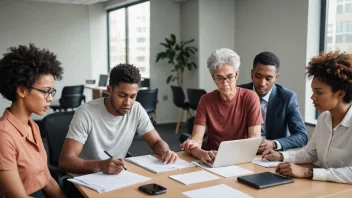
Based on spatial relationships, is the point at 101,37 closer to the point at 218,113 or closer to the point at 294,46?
the point at 294,46

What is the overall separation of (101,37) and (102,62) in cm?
63

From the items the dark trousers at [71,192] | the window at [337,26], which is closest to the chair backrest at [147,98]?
the window at [337,26]

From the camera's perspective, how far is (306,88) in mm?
4797

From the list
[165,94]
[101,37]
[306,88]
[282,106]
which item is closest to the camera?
[282,106]

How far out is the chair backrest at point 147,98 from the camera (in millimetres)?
5464

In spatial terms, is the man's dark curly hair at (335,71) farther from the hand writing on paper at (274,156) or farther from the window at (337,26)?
the window at (337,26)

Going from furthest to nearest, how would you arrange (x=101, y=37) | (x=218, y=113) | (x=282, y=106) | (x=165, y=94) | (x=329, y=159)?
(x=101, y=37)
(x=165, y=94)
(x=282, y=106)
(x=218, y=113)
(x=329, y=159)

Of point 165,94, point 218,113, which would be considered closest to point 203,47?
point 165,94

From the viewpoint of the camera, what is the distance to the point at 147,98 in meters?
5.58

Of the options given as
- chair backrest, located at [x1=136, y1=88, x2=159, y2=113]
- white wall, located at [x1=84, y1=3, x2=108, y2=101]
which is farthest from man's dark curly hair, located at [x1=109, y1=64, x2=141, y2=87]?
white wall, located at [x1=84, y1=3, x2=108, y2=101]

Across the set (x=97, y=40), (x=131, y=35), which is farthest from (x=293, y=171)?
(x=97, y=40)

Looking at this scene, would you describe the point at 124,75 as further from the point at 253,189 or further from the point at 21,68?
the point at 253,189

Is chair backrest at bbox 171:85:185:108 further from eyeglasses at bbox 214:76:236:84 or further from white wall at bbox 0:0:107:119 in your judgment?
eyeglasses at bbox 214:76:236:84

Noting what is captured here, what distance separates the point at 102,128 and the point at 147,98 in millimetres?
3355
